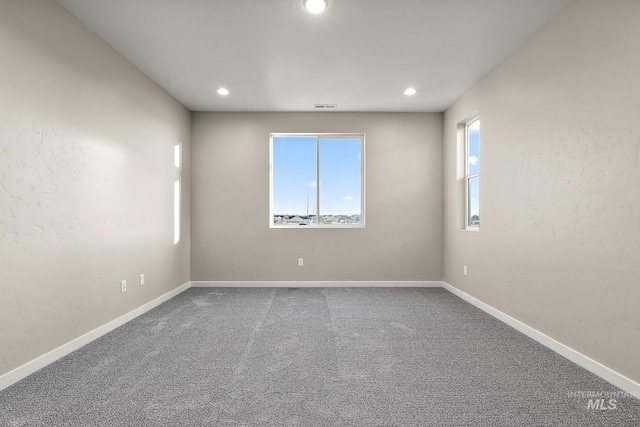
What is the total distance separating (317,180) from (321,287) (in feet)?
5.28

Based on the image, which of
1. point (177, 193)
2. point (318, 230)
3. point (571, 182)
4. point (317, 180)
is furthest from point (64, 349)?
Result: point (571, 182)

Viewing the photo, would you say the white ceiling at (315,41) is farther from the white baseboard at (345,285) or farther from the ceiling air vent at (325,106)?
the white baseboard at (345,285)

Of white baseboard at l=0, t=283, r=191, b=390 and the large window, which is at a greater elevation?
the large window

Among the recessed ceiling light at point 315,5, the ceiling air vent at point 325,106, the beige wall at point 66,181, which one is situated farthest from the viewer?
the ceiling air vent at point 325,106

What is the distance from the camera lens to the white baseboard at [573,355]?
182cm

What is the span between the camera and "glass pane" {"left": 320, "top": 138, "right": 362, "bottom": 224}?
4.76 metres

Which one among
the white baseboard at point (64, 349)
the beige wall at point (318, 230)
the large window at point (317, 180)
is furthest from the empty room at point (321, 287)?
the large window at point (317, 180)

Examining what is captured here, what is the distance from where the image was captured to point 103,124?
2.73m

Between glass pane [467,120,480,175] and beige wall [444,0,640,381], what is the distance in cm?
55

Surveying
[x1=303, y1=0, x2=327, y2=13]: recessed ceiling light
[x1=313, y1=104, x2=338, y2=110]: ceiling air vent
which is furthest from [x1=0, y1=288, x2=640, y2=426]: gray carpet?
[x1=313, y1=104, x2=338, y2=110]: ceiling air vent

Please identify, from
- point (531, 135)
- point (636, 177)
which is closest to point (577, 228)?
point (636, 177)

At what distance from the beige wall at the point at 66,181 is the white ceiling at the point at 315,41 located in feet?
1.08

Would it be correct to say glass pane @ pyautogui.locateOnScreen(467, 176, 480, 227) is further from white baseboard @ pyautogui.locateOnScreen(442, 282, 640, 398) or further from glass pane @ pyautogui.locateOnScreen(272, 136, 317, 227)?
glass pane @ pyautogui.locateOnScreen(272, 136, 317, 227)

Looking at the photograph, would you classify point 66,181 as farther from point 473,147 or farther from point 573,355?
point 473,147
